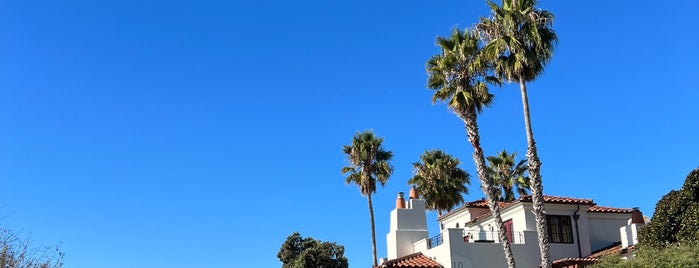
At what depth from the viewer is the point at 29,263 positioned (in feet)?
43.5

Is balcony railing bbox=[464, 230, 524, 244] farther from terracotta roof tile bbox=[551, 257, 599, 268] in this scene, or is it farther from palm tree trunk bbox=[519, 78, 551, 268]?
palm tree trunk bbox=[519, 78, 551, 268]

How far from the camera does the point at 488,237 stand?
107 feet

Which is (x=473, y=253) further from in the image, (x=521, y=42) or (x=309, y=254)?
(x=309, y=254)

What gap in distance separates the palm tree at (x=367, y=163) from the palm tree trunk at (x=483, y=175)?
50.4 feet

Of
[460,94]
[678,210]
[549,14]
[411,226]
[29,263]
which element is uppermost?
[549,14]

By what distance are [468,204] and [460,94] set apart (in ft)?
33.8

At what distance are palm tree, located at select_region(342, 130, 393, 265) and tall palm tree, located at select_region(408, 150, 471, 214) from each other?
293 centimetres

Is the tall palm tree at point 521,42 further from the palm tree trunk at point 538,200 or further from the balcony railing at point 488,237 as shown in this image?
the balcony railing at point 488,237

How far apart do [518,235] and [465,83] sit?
26.7ft

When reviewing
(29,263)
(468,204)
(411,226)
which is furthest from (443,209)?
(29,263)

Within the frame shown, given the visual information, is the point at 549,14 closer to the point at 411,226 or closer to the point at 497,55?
the point at 497,55

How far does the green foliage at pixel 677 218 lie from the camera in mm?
21219

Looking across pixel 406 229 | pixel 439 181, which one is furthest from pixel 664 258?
pixel 439 181

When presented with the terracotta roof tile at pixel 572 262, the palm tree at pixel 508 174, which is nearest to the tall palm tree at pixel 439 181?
the palm tree at pixel 508 174
